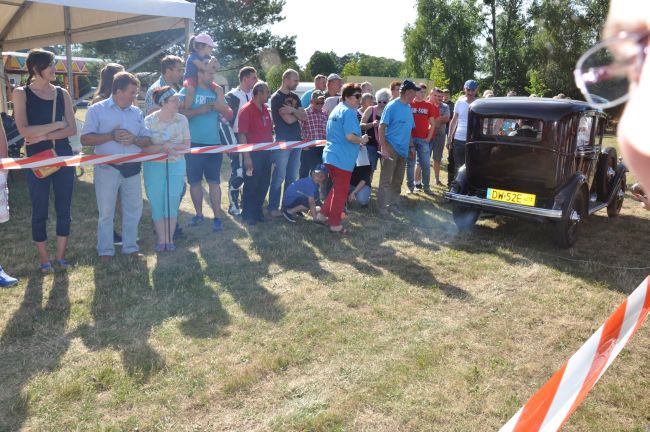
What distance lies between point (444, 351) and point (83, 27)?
1010 cm

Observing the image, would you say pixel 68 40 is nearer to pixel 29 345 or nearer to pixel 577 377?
pixel 29 345

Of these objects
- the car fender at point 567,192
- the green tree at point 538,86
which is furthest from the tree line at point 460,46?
the car fender at point 567,192

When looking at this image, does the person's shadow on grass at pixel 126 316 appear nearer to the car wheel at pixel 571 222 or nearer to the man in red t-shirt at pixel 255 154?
the man in red t-shirt at pixel 255 154

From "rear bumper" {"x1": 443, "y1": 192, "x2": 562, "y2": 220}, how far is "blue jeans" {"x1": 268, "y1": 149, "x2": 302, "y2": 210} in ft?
7.57

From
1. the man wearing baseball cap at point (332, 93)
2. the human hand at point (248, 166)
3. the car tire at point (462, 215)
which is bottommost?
the car tire at point (462, 215)

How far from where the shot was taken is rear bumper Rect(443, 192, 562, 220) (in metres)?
6.00

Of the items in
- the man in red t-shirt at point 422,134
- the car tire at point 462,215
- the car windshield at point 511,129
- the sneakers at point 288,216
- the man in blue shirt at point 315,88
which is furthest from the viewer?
the man in red t-shirt at point 422,134

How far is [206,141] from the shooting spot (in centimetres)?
656

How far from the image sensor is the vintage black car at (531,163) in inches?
242

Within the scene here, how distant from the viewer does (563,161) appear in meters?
6.22

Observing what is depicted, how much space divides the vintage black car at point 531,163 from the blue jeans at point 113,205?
3783mm

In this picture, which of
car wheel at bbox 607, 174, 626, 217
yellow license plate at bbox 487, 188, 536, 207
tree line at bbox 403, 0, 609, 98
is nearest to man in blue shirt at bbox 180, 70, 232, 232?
yellow license plate at bbox 487, 188, 536, 207

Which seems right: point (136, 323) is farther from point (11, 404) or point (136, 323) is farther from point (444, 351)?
point (444, 351)

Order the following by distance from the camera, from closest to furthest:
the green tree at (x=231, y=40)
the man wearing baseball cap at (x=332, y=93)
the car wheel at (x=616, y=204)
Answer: the car wheel at (x=616, y=204), the man wearing baseball cap at (x=332, y=93), the green tree at (x=231, y=40)
